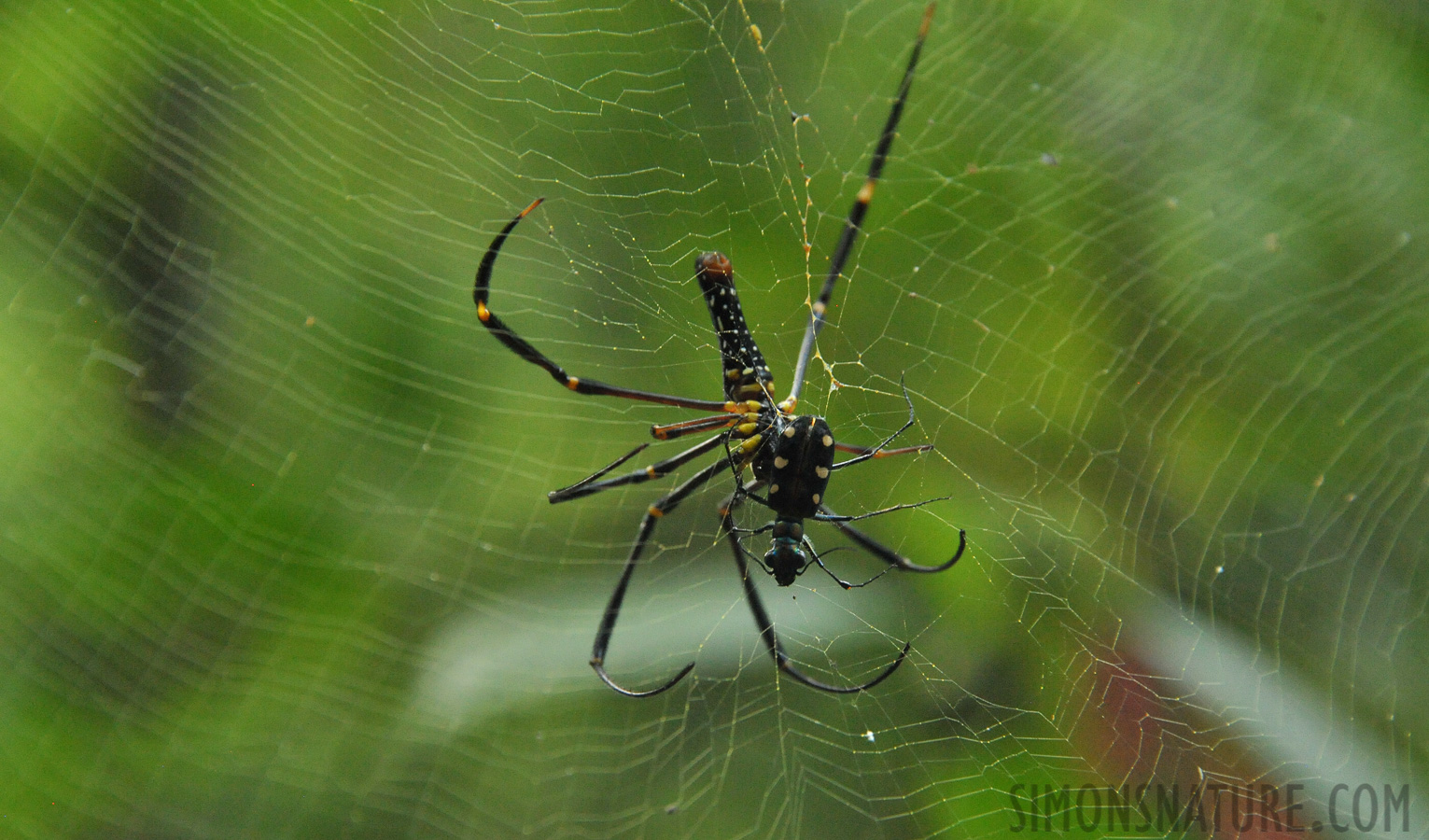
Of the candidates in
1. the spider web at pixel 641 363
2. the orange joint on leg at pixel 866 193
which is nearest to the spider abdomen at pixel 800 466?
the spider web at pixel 641 363

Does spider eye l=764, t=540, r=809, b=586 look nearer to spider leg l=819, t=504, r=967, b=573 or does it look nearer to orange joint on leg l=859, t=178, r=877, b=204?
spider leg l=819, t=504, r=967, b=573

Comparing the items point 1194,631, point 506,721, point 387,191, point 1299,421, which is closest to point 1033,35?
point 1299,421

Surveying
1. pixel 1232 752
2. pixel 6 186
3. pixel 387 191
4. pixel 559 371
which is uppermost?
pixel 387 191

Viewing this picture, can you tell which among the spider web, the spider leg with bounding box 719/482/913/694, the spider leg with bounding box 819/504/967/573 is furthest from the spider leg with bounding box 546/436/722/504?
the spider leg with bounding box 819/504/967/573

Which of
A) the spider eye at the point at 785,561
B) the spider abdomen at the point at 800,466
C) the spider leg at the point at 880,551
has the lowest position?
the spider eye at the point at 785,561

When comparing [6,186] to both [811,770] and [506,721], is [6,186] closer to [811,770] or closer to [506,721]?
[506,721]

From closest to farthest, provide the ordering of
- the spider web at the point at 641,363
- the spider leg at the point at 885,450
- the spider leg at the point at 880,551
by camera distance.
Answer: the spider leg at the point at 885,450, the spider leg at the point at 880,551, the spider web at the point at 641,363

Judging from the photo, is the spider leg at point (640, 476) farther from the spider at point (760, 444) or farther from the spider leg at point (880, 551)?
the spider leg at point (880, 551)
